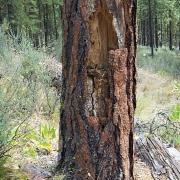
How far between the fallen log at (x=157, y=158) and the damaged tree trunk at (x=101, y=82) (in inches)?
28.2

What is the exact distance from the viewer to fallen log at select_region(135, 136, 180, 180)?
Answer: 14.3 ft

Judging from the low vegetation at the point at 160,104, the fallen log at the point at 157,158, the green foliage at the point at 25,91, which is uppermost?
the green foliage at the point at 25,91

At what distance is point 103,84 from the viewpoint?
3688 mm

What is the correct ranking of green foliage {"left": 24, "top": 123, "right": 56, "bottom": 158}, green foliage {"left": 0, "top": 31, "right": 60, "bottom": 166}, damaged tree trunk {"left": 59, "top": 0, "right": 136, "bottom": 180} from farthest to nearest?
green foliage {"left": 0, "top": 31, "right": 60, "bottom": 166} → green foliage {"left": 24, "top": 123, "right": 56, "bottom": 158} → damaged tree trunk {"left": 59, "top": 0, "right": 136, "bottom": 180}

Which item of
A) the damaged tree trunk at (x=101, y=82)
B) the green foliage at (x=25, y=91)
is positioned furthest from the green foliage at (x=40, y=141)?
the damaged tree trunk at (x=101, y=82)

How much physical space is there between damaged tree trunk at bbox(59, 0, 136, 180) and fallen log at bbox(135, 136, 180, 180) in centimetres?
72

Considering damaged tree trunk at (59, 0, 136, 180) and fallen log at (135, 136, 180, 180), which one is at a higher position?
damaged tree trunk at (59, 0, 136, 180)

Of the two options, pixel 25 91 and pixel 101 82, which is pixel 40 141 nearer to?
pixel 25 91

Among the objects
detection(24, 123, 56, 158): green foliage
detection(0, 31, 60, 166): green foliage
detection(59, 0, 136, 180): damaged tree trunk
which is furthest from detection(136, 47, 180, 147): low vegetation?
detection(59, 0, 136, 180): damaged tree trunk

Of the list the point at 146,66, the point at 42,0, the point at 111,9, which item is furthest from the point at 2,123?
the point at 42,0

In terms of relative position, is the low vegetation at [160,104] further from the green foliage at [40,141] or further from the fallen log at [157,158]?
the green foliage at [40,141]

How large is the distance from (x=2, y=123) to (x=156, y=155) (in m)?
1.59

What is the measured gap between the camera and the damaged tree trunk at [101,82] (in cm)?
360

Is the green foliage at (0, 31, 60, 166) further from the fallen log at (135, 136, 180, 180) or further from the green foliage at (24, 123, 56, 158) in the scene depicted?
the fallen log at (135, 136, 180, 180)
